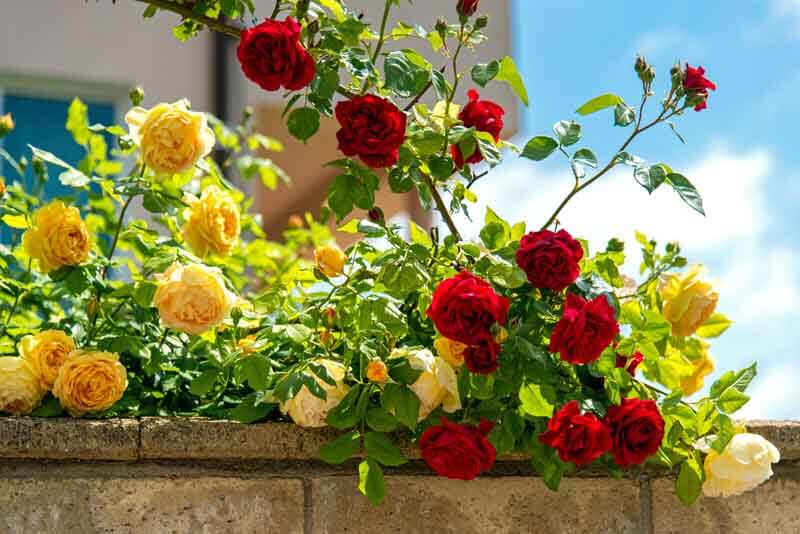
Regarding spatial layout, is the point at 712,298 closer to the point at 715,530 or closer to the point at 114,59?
the point at 715,530

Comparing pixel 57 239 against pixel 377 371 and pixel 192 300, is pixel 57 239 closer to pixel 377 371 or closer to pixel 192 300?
pixel 192 300

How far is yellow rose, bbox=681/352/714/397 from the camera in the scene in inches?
86.7

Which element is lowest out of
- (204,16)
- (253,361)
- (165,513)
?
(165,513)

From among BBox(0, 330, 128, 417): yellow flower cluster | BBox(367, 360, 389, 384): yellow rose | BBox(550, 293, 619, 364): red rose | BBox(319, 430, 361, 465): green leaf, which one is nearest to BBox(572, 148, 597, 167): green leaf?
BBox(550, 293, 619, 364): red rose

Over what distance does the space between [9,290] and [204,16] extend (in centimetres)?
61

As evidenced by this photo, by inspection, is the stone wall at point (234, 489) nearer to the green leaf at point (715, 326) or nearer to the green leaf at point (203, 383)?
the green leaf at point (203, 383)

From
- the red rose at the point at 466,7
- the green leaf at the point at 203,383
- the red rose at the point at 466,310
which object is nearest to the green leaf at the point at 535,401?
the red rose at the point at 466,310

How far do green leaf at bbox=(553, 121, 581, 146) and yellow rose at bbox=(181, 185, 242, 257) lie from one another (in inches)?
24.2

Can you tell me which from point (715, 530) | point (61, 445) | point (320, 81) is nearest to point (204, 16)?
point (320, 81)

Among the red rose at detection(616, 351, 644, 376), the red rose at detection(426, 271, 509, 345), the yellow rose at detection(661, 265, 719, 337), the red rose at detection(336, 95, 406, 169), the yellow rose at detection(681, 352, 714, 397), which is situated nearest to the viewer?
the red rose at detection(426, 271, 509, 345)

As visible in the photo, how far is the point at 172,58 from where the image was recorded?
16.7ft

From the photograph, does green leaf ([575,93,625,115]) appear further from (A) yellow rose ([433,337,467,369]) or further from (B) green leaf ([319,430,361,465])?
(B) green leaf ([319,430,361,465])

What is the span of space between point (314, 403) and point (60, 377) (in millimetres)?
407

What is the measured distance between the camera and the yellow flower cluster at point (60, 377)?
5.90ft
